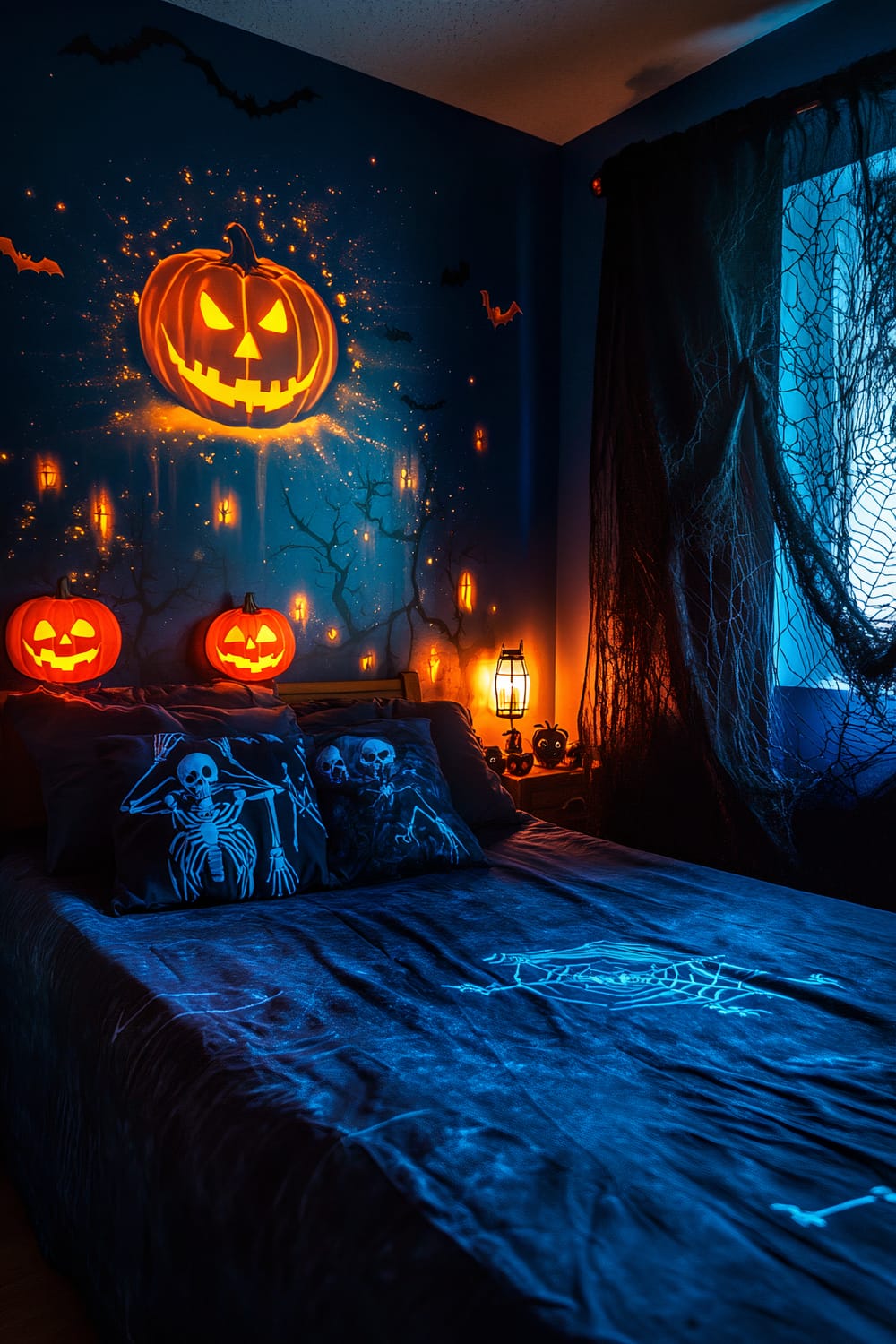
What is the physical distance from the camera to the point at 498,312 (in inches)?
133

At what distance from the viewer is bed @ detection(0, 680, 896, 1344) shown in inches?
32.2

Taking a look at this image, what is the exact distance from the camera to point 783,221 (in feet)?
8.71

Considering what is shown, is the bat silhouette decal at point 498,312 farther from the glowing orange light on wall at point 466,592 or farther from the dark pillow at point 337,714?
the dark pillow at point 337,714

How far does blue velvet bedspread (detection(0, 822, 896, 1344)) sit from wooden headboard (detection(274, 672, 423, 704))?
3.14 ft

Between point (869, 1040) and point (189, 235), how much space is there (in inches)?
102

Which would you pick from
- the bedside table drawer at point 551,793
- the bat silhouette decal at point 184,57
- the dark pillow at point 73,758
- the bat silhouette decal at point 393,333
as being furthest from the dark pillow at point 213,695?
the bat silhouette decal at point 184,57

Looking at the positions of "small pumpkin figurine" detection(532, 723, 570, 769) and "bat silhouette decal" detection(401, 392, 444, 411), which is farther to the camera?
"small pumpkin figurine" detection(532, 723, 570, 769)

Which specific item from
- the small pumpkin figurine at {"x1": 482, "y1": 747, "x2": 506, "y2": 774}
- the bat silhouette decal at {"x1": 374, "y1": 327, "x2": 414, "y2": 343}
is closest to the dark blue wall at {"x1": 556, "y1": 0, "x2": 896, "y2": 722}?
the small pumpkin figurine at {"x1": 482, "y1": 747, "x2": 506, "y2": 774}

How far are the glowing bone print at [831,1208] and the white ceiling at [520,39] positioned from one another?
9.82 feet

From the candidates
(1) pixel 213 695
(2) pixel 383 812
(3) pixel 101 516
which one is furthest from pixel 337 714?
(3) pixel 101 516

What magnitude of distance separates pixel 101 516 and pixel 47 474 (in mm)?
169

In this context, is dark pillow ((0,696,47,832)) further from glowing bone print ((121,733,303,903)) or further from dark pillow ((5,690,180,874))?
glowing bone print ((121,733,303,903))

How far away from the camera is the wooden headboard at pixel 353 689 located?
9.26 ft

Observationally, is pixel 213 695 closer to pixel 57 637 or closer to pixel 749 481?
pixel 57 637
